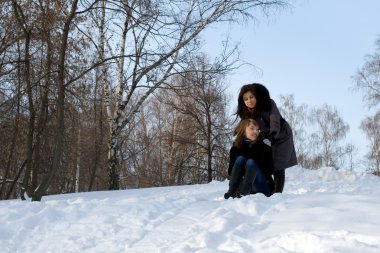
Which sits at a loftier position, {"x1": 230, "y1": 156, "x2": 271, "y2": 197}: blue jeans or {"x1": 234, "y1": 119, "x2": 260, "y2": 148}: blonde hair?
{"x1": 234, "y1": 119, "x2": 260, "y2": 148}: blonde hair

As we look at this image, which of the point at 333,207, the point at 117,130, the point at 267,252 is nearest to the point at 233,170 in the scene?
the point at 333,207

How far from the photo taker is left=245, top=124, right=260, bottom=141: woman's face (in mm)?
5512

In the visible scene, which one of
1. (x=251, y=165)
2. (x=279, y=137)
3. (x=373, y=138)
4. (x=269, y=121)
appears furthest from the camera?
(x=373, y=138)

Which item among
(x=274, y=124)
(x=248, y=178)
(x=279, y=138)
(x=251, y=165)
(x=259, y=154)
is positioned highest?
(x=274, y=124)

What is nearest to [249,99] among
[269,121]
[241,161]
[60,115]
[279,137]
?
[269,121]

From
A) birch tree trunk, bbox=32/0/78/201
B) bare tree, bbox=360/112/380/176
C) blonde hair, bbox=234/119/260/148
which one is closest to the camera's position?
blonde hair, bbox=234/119/260/148

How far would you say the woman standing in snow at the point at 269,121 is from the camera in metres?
5.56

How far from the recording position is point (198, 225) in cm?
402

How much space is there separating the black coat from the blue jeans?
1.20 feet

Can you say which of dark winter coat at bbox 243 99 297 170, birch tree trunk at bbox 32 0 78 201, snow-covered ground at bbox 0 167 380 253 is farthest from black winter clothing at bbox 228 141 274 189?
birch tree trunk at bbox 32 0 78 201

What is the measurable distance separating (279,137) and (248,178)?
0.74 metres

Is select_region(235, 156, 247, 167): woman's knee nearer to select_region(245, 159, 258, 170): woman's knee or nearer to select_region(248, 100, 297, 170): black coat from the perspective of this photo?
select_region(245, 159, 258, 170): woman's knee

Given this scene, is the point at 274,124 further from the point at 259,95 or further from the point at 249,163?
the point at 249,163

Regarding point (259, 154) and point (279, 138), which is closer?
point (259, 154)
